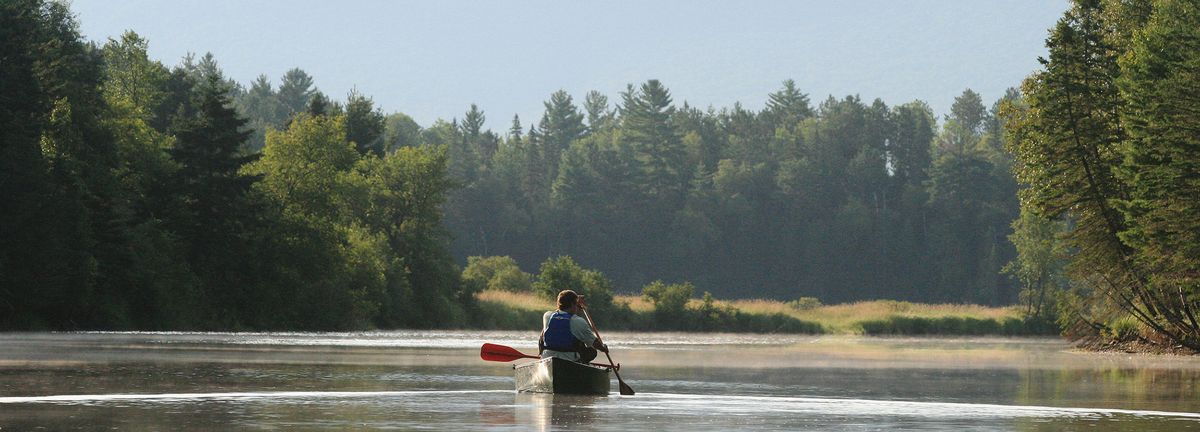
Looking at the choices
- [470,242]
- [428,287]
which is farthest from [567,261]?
[470,242]

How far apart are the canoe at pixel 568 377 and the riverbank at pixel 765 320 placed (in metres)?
65.4

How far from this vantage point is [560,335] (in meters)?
26.4

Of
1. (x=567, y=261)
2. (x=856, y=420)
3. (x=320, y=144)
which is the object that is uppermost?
(x=320, y=144)

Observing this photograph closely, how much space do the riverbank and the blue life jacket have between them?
6501cm

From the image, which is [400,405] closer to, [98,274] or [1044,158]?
[1044,158]

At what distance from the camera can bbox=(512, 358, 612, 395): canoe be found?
25406 mm

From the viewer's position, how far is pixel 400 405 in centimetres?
2284

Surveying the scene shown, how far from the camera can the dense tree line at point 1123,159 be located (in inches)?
1988

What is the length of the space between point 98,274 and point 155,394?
45.1 metres

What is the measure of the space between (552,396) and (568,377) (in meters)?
0.38

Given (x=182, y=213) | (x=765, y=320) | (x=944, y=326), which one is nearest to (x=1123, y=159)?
(x=944, y=326)

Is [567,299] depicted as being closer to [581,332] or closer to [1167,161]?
[581,332]

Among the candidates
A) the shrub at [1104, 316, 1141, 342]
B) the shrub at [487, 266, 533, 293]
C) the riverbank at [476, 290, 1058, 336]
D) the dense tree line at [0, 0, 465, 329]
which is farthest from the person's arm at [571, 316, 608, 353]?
the shrub at [487, 266, 533, 293]

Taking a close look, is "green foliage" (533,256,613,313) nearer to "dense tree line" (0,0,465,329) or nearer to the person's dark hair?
"dense tree line" (0,0,465,329)
